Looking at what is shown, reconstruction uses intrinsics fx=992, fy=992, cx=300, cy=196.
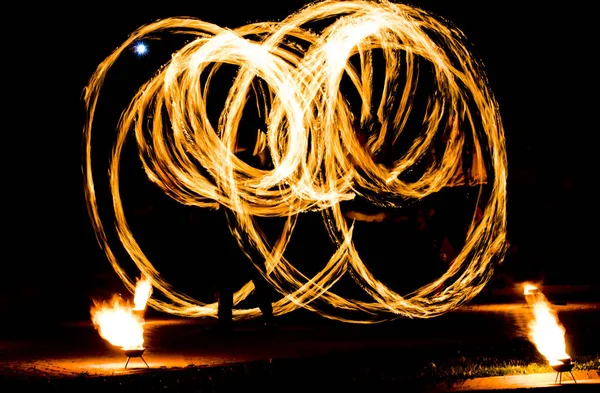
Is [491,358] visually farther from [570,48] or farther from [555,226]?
[555,226]

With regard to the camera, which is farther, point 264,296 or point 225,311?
point 264,296

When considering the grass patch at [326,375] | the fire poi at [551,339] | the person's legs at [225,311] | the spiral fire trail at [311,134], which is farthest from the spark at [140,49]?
the fire poi at [551,339]

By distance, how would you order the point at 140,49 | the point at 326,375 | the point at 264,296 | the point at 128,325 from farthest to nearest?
the point at 140,49, the point at 264,296, the point at 128,325, the point at 326,375

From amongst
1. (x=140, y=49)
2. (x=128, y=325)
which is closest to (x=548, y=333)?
(x=128, y=325)

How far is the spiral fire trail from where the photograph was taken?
13031mm

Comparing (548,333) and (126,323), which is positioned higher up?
(126,323)

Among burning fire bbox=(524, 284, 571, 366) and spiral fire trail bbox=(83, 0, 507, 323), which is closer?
burning fire bbox=(524, 284, 571, 366)

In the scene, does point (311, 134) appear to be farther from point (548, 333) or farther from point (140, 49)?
point (548, 333)

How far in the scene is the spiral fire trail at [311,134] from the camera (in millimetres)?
13031

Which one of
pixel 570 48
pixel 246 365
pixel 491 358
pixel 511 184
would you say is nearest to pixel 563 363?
pixel 491 358

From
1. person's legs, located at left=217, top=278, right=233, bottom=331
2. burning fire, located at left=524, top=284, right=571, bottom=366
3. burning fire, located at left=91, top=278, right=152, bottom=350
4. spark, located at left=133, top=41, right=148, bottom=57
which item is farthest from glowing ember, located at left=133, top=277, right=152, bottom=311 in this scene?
spark, located at left=133, top=41, right=148, bottom=57

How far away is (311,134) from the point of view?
1320cm

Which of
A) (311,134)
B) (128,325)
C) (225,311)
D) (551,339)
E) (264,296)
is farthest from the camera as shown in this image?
(311,134)

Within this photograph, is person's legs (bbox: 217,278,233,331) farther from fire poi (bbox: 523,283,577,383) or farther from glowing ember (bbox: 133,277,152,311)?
fire poi (bbox: 523,283,577,383)
